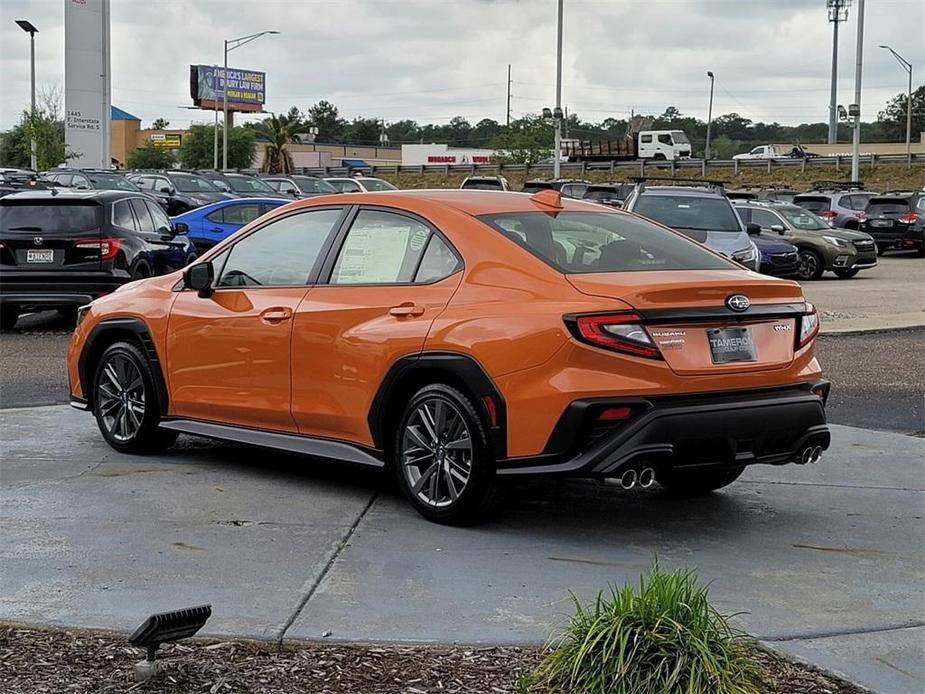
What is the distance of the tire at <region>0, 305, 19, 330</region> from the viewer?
15.6 metres

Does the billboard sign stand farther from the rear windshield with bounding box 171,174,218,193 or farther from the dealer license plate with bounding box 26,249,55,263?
the dealer license plate with bounding box 26,249,55,263

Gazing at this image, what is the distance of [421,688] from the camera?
4.24 m

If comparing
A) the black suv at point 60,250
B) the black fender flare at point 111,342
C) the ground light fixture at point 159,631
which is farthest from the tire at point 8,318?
the ground light fixture at point 159,631

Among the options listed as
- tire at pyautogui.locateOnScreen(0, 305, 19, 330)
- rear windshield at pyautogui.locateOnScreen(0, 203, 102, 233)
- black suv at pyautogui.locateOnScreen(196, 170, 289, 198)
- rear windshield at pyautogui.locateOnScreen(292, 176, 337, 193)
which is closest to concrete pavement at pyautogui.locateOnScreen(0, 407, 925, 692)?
rear windshield at pyautogui.locateOnScreen(0, 203, 102, 233)

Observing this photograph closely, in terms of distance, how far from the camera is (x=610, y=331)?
5809 mm

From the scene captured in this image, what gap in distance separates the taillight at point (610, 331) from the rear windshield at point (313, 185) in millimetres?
32247

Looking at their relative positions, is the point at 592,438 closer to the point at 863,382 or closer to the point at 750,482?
the point at 750,482

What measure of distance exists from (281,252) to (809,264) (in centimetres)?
2111

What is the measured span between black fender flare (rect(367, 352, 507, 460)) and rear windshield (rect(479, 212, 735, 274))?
66cm

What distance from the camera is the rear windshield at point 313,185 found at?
38269mm

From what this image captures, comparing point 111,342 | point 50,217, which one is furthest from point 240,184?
point 111,342

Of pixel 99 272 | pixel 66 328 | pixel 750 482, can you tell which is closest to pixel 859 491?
pixel 750 482

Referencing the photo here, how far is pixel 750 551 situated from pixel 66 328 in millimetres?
11479

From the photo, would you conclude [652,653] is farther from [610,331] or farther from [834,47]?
[834,47]
